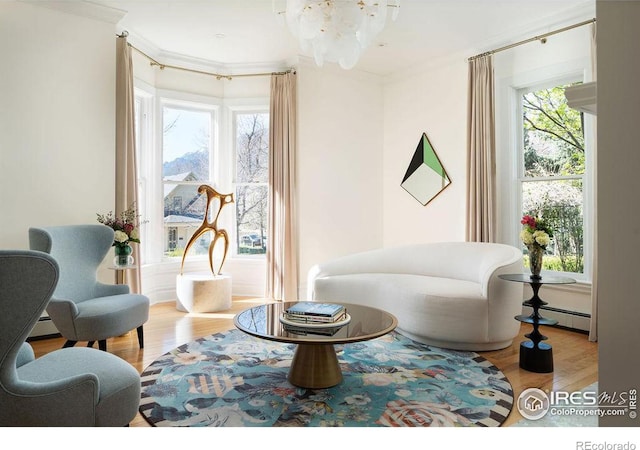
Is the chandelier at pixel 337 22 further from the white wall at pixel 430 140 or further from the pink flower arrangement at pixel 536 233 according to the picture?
the white wall at pixel 430 140

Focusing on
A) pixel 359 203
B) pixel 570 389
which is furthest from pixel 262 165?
pixel 570 389

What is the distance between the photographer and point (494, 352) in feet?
10.4

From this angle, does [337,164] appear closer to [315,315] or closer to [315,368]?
[315,315]

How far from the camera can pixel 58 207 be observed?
367 centimetres

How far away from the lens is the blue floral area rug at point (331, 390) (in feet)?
6.81

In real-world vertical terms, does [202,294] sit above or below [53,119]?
below

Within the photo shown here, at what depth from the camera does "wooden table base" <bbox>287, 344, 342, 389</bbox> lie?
96.4 inches

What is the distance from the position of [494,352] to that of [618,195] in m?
2.68

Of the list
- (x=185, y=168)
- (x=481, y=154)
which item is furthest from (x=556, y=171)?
(x=185, y=168)

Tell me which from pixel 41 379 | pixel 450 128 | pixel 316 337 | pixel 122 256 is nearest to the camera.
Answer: pixel 41 379

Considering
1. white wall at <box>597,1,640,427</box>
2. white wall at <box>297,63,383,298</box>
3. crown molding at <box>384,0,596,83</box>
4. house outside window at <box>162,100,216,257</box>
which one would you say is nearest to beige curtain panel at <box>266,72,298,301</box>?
white wall at <box>297,63,383,298</box>

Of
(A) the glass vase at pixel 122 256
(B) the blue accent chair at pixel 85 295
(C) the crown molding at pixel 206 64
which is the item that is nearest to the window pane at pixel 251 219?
(C) the crown molding at pixel 206 64

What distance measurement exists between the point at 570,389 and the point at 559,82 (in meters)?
3.03

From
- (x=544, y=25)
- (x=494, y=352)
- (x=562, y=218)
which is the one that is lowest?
(x=494, y=352)
